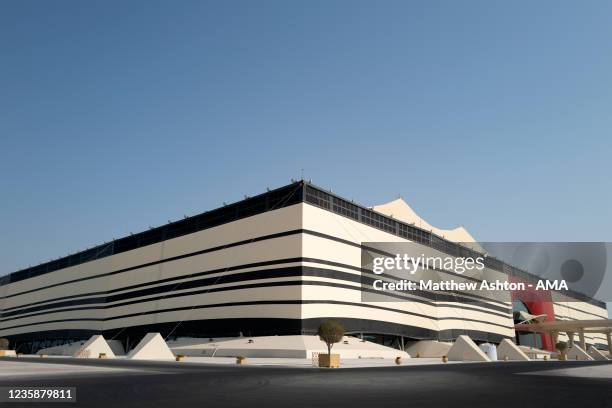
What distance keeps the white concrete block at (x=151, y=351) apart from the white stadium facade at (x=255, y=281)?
18.0m

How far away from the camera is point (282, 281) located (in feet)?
220

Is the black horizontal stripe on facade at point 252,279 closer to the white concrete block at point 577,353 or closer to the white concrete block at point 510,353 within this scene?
the white concrete block at point 510,353

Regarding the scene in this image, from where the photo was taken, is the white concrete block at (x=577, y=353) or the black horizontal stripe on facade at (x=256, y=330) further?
the white concrete block at (x=577, y=353)

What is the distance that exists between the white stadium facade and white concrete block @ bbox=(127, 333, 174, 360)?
18.0 meters

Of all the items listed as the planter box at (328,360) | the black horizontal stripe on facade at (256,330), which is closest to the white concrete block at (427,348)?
the black horizontal stripe on facade at (256,330)

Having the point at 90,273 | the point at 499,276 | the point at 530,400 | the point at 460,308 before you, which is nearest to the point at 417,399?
the point at 530,400

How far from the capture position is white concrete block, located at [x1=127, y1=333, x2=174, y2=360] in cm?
5050

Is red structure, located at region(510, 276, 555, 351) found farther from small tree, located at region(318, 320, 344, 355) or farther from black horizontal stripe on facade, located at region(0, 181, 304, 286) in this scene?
small tree, located at region(318, 320, 344, 355)

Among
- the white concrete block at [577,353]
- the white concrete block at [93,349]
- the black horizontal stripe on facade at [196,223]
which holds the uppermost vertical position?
the black horizontal stripe on facade at [196,223]

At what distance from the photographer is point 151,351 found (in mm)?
50844

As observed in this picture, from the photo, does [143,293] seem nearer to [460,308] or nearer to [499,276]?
[460,308]

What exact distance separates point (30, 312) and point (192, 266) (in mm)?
69034

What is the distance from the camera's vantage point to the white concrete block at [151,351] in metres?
50.5

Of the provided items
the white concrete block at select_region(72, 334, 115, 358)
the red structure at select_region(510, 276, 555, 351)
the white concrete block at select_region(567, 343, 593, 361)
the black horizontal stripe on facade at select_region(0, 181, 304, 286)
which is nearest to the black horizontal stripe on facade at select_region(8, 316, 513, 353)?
the white concrete block at select_region(72, 334, 115, 358)
